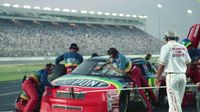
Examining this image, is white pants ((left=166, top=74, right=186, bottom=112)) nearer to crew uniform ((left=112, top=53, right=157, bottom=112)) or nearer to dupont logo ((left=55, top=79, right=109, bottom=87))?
dupont logo ((left=55, top=79, right=109, bottom=87))

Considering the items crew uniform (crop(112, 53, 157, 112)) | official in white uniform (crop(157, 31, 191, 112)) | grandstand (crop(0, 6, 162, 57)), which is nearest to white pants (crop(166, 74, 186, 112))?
official in white uniform (crop(157, 31, 191, 112))

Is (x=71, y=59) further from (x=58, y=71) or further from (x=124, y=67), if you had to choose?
(x=124, y=67)

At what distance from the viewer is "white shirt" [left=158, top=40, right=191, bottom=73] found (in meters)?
6.13

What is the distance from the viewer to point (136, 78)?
888 centimetres

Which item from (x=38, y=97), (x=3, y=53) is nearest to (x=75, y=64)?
(x=38, y=97)

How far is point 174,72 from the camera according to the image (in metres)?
6.10

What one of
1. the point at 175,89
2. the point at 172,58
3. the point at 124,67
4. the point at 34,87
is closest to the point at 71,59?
the point at 34,87

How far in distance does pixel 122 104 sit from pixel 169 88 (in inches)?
99.3

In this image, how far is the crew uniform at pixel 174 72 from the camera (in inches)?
239

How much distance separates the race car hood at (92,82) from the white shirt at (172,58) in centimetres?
217

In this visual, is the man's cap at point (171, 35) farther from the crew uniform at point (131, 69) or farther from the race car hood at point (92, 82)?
the crew uniform at point (131, 69)

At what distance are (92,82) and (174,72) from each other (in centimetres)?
255

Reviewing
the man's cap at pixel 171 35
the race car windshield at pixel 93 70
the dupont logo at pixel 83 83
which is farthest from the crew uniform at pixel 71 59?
the man's cap at pixel 171 35

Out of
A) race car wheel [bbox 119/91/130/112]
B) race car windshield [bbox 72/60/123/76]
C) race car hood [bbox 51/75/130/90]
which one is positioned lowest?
race car wheel [bbox 119/91/130/112]
